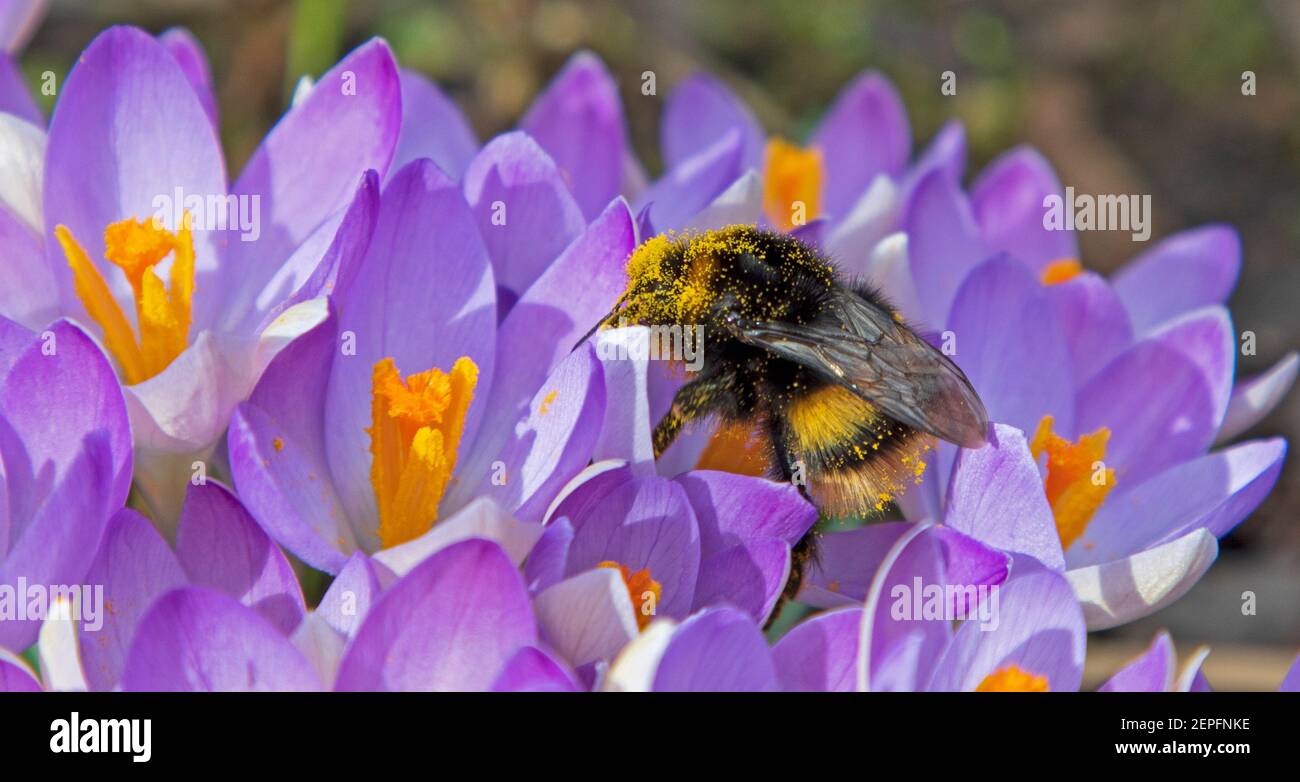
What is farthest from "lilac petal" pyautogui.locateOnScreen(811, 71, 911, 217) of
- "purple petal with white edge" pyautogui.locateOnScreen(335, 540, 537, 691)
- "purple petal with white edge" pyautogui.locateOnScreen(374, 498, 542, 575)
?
"purple petal with white edge" pyautogui.locateOnScreen(335, 540, 537, 691)

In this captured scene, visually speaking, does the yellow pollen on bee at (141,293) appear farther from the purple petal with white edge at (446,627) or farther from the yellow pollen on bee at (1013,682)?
the yellow pollen on bee at (1013,682)

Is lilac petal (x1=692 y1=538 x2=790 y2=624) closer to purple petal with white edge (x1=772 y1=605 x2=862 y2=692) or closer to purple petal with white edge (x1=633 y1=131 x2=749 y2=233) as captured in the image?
purple petal with white edge (x1=772 y1=605 x2=862 y2=692)

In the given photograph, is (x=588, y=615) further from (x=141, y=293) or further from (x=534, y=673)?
(x=141, y=293)
